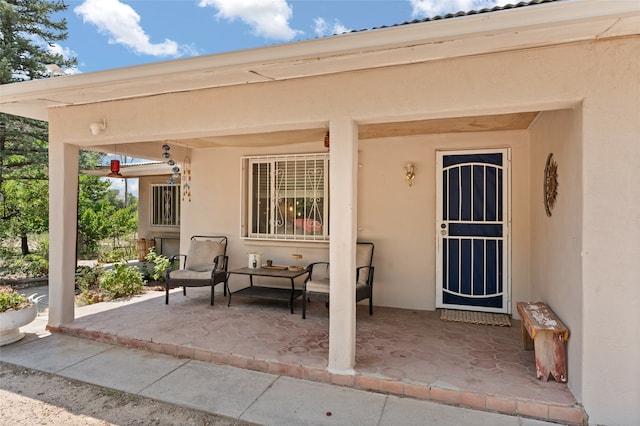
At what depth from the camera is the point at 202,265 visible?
21.1 feet

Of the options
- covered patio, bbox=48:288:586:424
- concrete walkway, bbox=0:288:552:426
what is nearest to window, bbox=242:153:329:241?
covered patio, bbox=48:288:586:424

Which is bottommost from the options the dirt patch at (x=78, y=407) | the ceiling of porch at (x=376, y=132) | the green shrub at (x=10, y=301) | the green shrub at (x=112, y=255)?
the dirt patch at (x=78, y=407)

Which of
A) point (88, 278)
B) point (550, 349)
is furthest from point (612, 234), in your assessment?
point (88, 278)

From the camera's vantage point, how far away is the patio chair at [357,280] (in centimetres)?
505

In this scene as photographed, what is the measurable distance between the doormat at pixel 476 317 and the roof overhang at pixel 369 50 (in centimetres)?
351

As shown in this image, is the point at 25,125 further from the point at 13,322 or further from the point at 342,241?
the point at 342,241

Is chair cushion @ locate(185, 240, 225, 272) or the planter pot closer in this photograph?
the planter pot

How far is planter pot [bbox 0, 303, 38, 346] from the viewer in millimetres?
4289

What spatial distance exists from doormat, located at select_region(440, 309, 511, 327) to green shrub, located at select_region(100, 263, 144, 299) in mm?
5338

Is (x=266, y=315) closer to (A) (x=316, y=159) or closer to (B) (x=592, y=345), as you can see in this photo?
(A) (x=316, y=159)

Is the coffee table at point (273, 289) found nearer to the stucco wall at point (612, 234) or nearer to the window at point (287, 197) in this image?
the window at point (287, 197)

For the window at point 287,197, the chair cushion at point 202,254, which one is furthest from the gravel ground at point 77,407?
the window at point 287,197

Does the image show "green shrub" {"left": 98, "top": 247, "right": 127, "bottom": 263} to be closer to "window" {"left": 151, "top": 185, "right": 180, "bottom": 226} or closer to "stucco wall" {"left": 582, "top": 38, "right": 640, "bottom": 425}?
"window" {"left": 151, "top": 185, "right": 180, "bottom": 226}

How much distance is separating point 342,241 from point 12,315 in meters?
4.10
